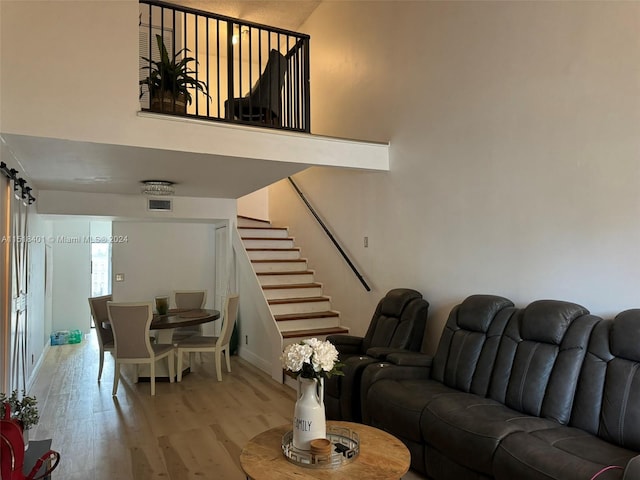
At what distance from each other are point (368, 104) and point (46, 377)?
202 inches

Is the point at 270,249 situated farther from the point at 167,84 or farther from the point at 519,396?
the point at 519,396

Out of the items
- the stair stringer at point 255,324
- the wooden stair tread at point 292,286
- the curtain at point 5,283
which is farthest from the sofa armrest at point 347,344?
the curtain at point 5,283

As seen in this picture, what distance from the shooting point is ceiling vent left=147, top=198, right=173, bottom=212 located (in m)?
6.29

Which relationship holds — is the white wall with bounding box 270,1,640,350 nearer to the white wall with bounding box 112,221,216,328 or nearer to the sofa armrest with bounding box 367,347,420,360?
the sofa armrest with bounding box 367,347,420,360

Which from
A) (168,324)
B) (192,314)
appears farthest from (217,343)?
(168,324)

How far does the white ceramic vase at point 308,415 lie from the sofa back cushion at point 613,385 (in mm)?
1477

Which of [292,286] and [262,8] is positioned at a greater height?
[262,8]

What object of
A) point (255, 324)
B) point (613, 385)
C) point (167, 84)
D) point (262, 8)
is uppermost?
point (262, 8)

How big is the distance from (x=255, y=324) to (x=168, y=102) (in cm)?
322

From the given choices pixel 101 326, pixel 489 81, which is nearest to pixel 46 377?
pixel 101 326

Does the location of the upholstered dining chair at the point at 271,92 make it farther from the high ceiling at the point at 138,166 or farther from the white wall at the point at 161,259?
the white wall at the point at 161,259

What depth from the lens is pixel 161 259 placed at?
7.20m

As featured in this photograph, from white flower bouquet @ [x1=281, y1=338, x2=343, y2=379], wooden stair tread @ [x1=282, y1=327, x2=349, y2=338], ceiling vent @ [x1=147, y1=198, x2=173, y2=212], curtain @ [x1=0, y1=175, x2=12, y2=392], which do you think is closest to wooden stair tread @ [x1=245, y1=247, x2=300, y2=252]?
ceiling vent @ [x1=147, y1=198, x2=173, y2=212]

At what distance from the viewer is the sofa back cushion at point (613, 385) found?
7.51 feet
